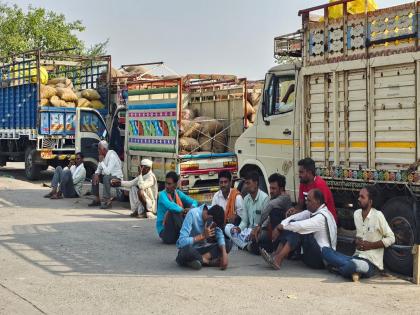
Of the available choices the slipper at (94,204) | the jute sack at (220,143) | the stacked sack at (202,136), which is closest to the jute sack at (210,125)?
the stacked sack at (202,136)

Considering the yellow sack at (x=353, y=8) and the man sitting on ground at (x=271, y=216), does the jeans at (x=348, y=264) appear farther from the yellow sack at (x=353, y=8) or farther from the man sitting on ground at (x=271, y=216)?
the yellow sack at (x=353, y=8)

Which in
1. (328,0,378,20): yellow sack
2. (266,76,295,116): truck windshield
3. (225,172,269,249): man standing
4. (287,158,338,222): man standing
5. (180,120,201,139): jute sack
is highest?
(328,0,378,20): yellow sack

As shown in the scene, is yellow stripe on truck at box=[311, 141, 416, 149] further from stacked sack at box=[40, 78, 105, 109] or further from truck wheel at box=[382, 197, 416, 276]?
stacked sack at box=[40, 78, 105, 109]

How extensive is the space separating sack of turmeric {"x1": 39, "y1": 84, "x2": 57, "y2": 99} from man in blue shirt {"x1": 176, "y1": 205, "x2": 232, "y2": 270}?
11329 millimetres

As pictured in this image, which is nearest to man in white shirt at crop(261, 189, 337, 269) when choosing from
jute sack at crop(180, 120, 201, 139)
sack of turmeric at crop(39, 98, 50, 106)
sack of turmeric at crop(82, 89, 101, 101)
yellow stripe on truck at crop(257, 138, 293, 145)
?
yellow stripe on truck at crop(257, 138, 293, 145)

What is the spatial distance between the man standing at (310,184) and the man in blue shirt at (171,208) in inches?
56.0

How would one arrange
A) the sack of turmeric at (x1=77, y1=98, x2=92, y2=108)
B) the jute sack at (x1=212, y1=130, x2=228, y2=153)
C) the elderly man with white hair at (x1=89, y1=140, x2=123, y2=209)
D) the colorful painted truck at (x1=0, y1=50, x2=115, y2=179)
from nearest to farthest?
the elderly man with white hair at (x1=89, y1=140, x2=123, y2=209) < the jute sack at (x1=212, y1=130, x2=228, y2=153) < the colorful painted truck at (x1=0, y1=50, x2=115, y2=179) < the sack of turmeric at (x1=77, y1=98, x2=92, y2=108)

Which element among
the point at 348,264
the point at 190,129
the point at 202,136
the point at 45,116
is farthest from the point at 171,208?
the point at 45,116

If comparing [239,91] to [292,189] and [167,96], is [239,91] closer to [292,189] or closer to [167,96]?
[167,96]

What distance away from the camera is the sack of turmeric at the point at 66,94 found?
17.8 m

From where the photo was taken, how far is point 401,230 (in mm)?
7383

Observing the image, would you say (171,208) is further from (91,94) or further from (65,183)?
(91,94)

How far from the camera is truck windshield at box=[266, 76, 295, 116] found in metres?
9.25

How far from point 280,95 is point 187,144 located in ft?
9.94
